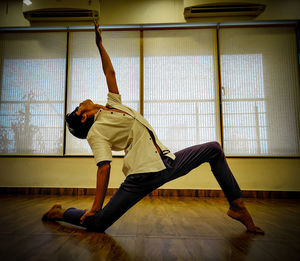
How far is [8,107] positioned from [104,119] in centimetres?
300

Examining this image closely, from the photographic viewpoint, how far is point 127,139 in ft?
4.43

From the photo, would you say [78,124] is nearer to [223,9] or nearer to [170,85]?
[170,85]

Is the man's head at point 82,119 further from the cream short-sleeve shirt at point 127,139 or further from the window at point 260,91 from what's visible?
the window at point 260,91

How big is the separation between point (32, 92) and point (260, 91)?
11.7ft

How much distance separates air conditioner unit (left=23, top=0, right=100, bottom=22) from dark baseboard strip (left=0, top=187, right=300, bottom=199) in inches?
105

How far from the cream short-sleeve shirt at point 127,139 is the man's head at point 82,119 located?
5 centimetres

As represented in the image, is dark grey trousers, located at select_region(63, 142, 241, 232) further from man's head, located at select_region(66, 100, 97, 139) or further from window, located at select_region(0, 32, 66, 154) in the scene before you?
window, located at select_region(0, 32, 66, 154)

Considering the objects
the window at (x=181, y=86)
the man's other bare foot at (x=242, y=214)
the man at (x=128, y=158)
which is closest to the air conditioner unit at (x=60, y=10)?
the window at (x=181, y=86)

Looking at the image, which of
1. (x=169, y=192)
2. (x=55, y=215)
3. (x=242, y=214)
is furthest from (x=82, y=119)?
(x=169, y=192)

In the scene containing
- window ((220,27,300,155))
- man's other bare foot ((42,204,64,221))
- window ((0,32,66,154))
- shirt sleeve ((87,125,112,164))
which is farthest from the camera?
window ((0,32,66,154))

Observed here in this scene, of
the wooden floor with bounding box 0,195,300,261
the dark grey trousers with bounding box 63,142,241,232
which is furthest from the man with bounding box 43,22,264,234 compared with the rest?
the wooden floor with bounding box 0,195,300,261

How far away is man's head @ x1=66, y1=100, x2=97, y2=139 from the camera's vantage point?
4.50 feet

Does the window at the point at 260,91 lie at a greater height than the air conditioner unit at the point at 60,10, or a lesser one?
lesser

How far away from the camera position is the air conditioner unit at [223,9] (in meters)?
3.27
